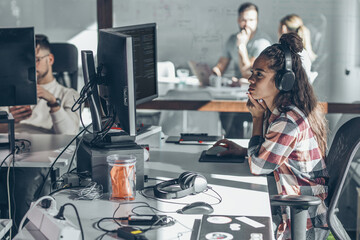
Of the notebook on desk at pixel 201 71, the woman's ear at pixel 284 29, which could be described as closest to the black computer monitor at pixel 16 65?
the notebook on desk at pixel 201 71

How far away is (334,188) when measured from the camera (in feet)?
6.81

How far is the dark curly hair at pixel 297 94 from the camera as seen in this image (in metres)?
2.15

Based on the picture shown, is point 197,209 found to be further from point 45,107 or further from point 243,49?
point 243,49

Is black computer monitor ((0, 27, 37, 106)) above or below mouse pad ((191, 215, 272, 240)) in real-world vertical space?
above

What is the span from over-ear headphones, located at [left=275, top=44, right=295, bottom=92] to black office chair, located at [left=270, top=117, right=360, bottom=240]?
0.29m

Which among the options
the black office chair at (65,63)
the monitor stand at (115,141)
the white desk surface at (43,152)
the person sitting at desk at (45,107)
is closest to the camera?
the monitor stand at (115,141)

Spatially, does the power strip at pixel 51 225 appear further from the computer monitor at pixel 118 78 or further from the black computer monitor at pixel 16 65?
the black computer monitor at pixel 16 65

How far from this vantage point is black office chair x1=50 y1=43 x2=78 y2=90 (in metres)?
3.57

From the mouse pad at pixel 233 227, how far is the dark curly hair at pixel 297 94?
63 cm

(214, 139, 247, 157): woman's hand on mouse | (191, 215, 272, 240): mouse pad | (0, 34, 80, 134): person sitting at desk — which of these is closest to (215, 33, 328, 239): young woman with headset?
(214, 139, 247, 157): woman's hand on mouse

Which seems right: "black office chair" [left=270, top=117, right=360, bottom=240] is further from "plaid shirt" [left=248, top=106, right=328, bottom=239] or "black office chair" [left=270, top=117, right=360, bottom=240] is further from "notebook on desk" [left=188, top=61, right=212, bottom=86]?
"notebook on desk" [left=188, top=61, right=212, bottom=86]

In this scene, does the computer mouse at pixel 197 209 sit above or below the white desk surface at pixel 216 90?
below

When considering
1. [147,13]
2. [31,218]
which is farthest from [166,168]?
[147,13]

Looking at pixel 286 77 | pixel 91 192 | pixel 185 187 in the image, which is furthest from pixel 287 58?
pixel 91 192
